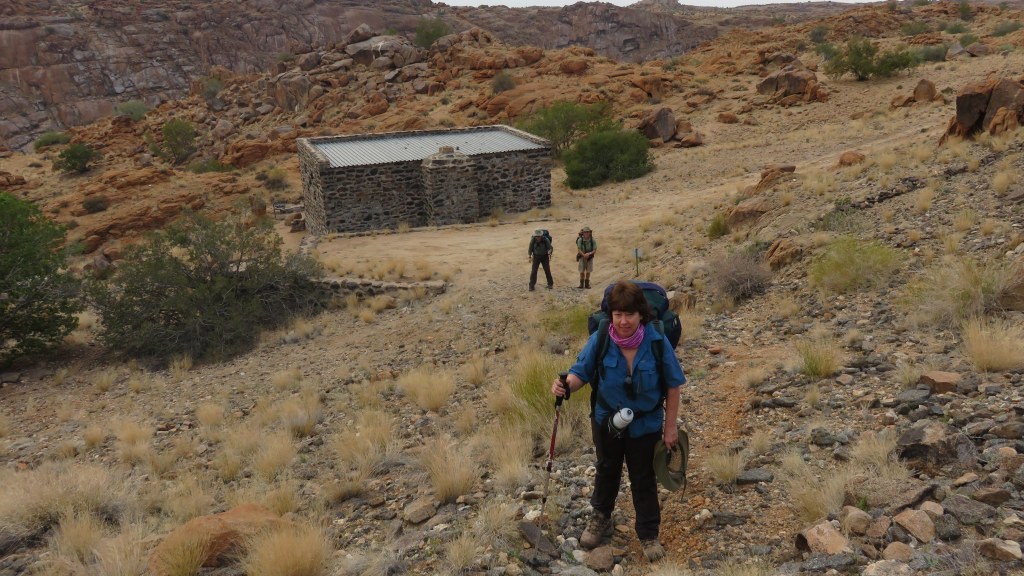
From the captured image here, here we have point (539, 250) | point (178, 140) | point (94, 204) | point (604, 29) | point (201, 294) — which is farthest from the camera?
point (604, 29)

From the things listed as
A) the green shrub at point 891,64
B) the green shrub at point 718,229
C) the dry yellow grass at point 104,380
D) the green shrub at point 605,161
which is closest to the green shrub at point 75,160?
the green shrub at point 605,161

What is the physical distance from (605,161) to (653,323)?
22509mm

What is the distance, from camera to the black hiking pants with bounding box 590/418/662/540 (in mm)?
4157

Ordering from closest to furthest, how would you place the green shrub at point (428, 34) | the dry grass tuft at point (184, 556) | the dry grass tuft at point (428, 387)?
the dry grass tuft at point (184, 556)
the dry grass tuft at point (428, 387)
the green shrub at point (428, 34)

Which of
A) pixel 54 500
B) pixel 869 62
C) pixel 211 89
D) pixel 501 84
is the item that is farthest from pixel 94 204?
pixel 869 62

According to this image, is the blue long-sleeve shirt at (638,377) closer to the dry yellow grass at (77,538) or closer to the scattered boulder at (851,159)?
the dry yellow grass at (77,538)

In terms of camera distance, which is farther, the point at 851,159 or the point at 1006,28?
the point at 1006,28

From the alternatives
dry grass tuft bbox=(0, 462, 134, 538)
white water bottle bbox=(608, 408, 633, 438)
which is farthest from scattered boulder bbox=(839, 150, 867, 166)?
dry grass tuft bbox=(0, 462, 134, 538)

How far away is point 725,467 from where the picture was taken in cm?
465

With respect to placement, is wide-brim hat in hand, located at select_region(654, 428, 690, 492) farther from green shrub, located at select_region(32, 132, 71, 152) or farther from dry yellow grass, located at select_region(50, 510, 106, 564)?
green shrub, located at select_region(32, 132, 71, 152)

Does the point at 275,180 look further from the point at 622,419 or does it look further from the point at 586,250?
the point at 622,419

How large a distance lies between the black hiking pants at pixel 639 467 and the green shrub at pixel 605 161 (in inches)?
860

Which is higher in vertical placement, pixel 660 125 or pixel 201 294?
pixel 660 125

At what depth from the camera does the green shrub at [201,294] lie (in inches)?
512
